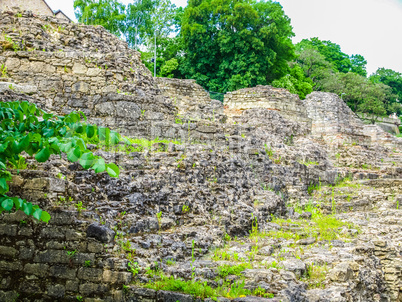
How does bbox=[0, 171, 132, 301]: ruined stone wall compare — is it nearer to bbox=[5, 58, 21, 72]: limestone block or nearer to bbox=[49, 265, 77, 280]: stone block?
bbox=[49, 265, 77, 280]: stone block

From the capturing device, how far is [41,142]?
3506 millimetres

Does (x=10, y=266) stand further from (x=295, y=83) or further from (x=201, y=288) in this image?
(x=295, y=83)

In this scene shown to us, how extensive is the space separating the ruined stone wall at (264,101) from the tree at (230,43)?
17.6ft

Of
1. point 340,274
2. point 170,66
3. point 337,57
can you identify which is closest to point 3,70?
point 340,274

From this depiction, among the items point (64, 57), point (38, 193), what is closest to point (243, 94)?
point (64, 57)

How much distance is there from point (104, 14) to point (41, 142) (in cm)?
3036

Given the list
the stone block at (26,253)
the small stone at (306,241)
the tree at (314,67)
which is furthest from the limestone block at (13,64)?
the tree at (314,67)

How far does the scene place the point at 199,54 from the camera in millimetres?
26234

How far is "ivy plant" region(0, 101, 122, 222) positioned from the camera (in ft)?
10.7

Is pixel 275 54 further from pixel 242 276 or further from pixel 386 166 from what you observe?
pixel 242 276

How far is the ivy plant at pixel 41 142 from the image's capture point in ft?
10.7

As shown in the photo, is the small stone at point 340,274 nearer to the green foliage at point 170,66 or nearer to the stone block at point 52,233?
the stone block at point 52,233

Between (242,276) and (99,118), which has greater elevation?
(99,118)

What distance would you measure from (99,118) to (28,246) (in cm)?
434
